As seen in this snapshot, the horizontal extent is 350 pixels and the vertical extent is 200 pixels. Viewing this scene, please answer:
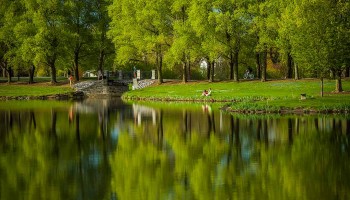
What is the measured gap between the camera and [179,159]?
80.3 feet

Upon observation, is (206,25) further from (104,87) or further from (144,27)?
(104,87)

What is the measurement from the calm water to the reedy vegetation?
1594 cm

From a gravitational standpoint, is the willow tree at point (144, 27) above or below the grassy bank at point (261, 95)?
above

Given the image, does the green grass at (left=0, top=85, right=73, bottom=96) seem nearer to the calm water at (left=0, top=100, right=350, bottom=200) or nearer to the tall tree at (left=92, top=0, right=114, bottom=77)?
the tall tree at (left=92, top=0, right=114, bottom=77)

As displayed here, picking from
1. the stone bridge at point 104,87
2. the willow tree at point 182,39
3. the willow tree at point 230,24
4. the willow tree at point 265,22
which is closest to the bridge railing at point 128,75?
the stone bridge at point 104,87

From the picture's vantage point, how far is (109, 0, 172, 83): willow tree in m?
82.1

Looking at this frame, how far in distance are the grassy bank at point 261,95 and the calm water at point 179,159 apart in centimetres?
573

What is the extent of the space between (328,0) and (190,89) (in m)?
23.9

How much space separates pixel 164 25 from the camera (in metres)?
83.1

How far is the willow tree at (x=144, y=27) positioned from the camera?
8206 centimetres

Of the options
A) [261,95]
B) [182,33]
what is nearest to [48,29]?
[182,33]

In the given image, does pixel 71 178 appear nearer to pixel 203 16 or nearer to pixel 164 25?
pixel 203 16

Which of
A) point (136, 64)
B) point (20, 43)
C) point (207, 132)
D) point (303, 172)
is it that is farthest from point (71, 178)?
point (136, 64)

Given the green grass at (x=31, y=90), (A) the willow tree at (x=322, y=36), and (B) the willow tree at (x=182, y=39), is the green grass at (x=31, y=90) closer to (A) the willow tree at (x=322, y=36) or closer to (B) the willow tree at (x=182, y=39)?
(B) the willow tree at (x=182, y=39)
